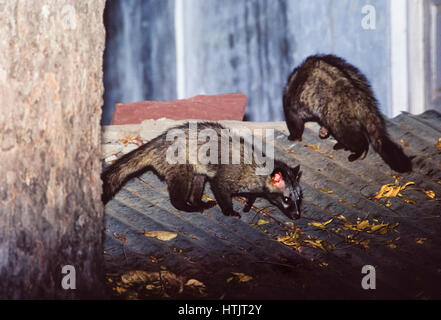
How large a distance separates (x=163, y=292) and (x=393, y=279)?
159 centimetres

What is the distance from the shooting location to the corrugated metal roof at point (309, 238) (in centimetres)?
336

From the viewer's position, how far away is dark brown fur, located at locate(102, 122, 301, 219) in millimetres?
5062

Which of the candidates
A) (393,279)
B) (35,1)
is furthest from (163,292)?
(35,1)

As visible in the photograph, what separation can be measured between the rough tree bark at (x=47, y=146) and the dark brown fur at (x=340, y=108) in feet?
11.6

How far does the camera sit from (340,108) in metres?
5.89

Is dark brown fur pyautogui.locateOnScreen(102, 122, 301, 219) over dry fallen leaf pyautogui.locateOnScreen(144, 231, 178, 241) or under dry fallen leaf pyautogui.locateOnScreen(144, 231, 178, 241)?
over

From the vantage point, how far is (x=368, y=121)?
5.82m

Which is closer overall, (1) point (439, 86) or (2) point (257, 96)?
(1) point (439, 86)

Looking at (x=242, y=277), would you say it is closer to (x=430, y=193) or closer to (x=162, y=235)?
(x=162, y=235)

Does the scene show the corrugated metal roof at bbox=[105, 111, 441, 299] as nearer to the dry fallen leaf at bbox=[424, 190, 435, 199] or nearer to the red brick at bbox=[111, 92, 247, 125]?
the dry fallen leaf at bbox=[424, 190, 435, 199]

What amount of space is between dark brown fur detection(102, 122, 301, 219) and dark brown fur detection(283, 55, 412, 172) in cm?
100

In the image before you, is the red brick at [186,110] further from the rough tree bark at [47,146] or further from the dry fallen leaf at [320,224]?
the rough tree bark at [47,146]

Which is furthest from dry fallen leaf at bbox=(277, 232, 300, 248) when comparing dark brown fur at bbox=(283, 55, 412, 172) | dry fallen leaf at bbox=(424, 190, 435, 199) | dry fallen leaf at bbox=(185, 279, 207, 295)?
dark brown fur at bbox=(283, 55, 412, 172)
